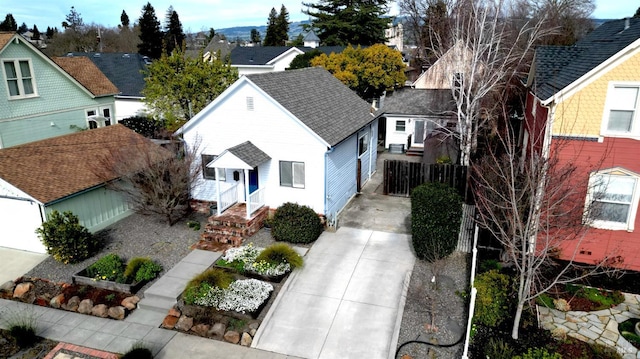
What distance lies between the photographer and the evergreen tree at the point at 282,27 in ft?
290

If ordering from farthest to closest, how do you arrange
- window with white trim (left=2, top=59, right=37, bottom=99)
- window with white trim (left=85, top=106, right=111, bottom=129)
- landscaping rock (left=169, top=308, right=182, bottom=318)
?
1. window with white trim (left=85, top=106, right=111, bottom=129)
2. window with white trim (left=2, top=59, right=37, bottom=99)
3. landscaping rock (left=169, top=308, right=182, bottom=318)

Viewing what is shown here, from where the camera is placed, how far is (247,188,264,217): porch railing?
1688cm

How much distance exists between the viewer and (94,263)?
1434 centimetres

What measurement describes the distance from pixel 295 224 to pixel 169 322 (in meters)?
5.77

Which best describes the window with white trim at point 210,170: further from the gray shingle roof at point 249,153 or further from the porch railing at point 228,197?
the gray shingle roof at point 249,153

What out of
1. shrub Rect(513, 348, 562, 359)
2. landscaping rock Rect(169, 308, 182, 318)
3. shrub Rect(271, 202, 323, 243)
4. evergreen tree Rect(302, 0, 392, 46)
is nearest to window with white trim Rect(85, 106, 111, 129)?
shrub Rect(271, 202, 323, 243)

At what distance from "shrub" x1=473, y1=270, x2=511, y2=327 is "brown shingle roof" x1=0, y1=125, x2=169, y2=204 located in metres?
13.8

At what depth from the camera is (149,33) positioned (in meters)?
64.5

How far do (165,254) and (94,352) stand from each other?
5.13m

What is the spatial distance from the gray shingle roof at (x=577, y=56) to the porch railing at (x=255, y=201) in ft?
36.3

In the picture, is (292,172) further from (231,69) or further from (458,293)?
(231,69)

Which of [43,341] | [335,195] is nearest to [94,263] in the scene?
[43,341]

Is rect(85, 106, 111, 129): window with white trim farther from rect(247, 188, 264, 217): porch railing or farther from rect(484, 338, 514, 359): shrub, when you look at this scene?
rect(484, 338, 514, 359): shrub

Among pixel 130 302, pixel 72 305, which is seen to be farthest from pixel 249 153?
→ pixel 72 305
